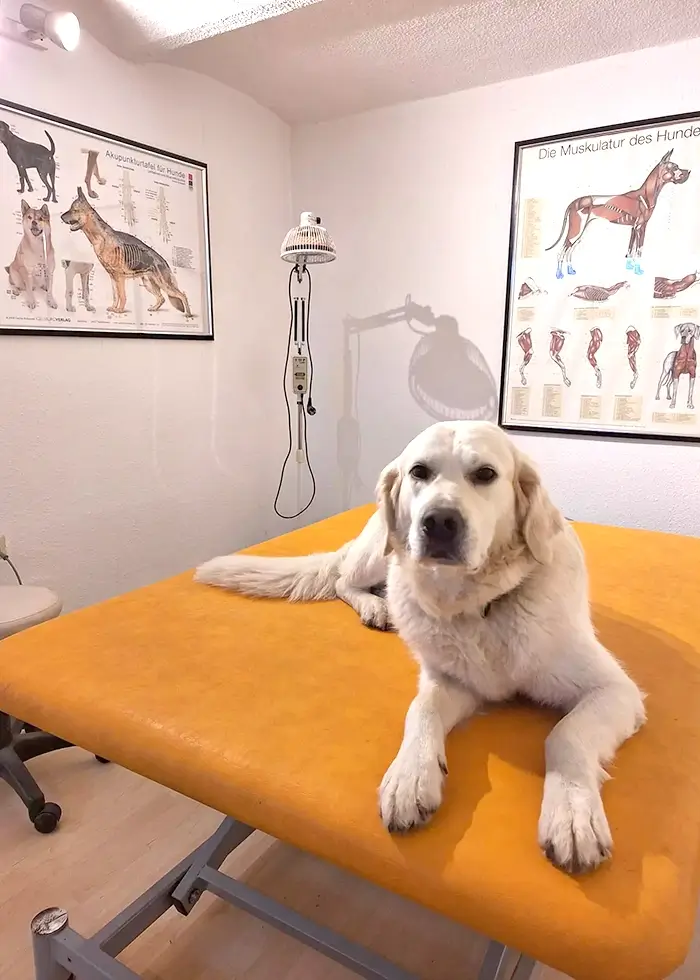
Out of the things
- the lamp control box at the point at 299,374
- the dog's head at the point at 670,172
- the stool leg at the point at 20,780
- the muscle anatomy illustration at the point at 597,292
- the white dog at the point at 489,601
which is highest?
the dog's head at the point at 670,172

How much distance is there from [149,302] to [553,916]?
2747 millimetres

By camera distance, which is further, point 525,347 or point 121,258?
point 525,347

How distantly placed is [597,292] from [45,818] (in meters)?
2.87

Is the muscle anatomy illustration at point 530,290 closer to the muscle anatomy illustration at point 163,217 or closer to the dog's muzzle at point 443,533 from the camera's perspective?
the muscle anatomy illustration at point 163,217

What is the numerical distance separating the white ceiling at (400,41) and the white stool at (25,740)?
2128 mm

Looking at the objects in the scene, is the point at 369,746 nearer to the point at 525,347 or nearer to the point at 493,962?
the point at 493,962

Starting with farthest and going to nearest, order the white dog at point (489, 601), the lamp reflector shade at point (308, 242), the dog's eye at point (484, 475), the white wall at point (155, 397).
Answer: the lamp reflector shade at point (308, 242), the white wall at point (155, 397), the dog's eye at point (484, 475), the white dog at point (489, 601)

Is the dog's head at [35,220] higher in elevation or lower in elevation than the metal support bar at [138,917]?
higher

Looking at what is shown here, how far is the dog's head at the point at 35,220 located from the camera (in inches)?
92.8

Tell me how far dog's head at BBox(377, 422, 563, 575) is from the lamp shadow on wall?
193 centimetres

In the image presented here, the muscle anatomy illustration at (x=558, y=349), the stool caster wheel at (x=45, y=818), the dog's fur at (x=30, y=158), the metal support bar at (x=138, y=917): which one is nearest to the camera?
the metal support bar at (x=138, y=917)

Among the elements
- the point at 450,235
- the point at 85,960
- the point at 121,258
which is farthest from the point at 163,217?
the point at 85,960

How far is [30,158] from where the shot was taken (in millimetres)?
2338

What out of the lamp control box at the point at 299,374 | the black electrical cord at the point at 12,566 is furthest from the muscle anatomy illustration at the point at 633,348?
the black electrical cord at the point at 12,566
